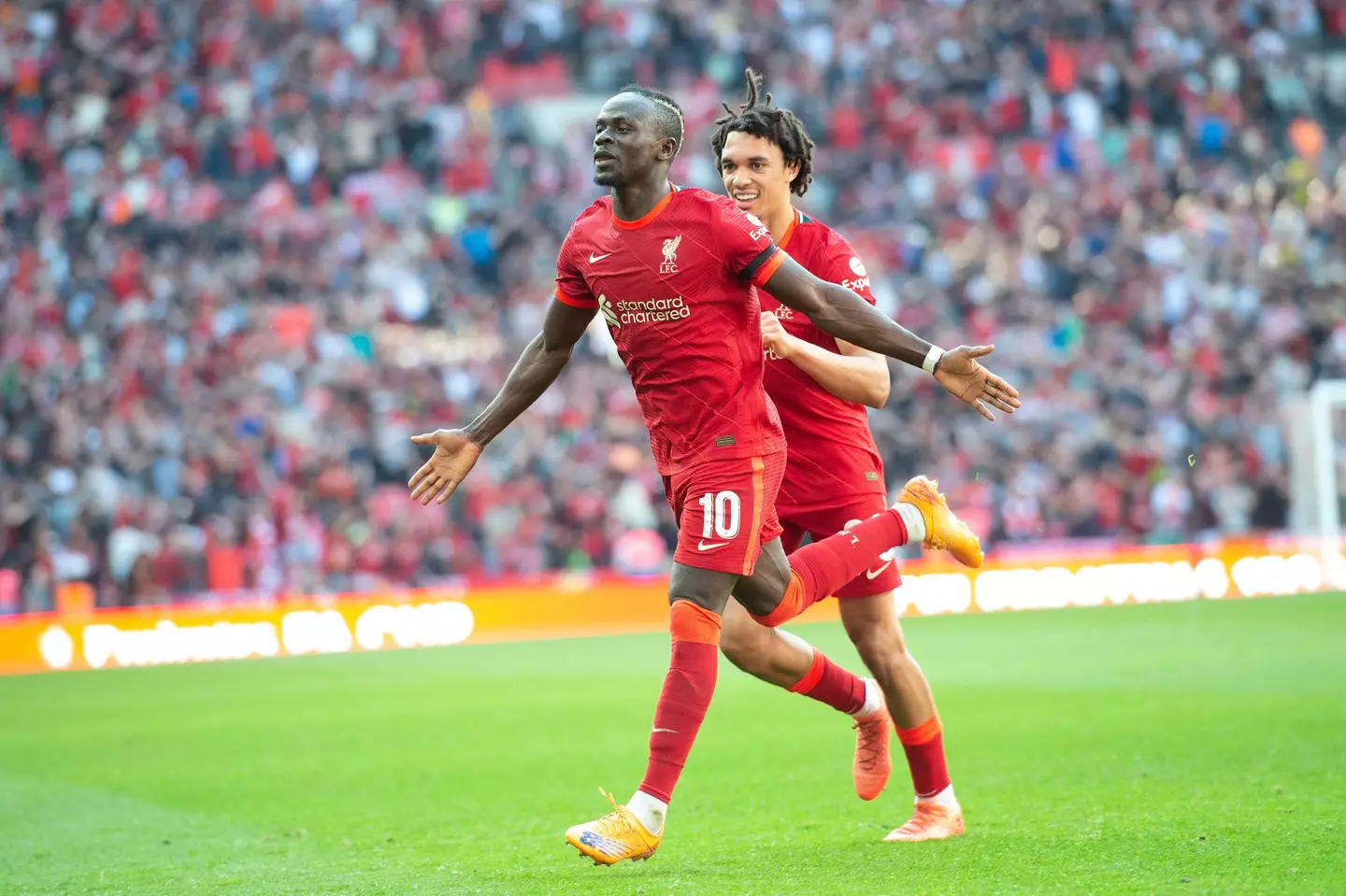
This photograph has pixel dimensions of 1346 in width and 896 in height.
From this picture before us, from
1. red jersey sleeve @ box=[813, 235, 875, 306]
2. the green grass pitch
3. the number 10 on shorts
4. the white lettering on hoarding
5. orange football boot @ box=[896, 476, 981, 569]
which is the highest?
red jersey sleeve @ box=[813, 235, 875, 306]

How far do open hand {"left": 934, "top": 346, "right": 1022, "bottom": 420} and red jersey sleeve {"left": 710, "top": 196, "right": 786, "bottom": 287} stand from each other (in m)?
0.61

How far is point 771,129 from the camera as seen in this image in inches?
250

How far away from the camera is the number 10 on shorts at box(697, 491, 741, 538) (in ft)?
17.9

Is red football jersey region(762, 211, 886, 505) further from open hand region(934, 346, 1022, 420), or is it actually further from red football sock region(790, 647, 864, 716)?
open hand region(934, 346, 1022, 420)

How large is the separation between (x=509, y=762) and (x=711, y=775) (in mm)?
1347

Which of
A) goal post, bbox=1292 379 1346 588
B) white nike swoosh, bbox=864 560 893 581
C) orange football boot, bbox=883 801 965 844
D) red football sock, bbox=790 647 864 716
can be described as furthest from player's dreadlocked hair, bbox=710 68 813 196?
goal post, bbox=1292 379 1346 588

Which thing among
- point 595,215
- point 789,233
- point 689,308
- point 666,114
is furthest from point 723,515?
point 789,233

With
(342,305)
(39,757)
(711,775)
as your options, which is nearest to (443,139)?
(342,305)

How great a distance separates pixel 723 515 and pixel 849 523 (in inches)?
36.3

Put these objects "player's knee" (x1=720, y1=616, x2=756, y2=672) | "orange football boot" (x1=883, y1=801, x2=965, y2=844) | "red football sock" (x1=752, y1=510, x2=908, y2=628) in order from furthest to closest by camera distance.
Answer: "player's knee" (x1=720, y1=616, x2=756, y2=672) → "orange football boot" (x1=883, y1=801, x2=965, y2=844) → "red football sock" (x1=752, y1=510, x2=908, y2=628)

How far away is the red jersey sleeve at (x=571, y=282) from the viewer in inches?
223

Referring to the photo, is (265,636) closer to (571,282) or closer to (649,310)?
(571,282)

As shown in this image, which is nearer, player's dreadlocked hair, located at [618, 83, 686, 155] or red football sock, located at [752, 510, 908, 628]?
player's dreadlocked hair, located at [618, 83, 686, 155]

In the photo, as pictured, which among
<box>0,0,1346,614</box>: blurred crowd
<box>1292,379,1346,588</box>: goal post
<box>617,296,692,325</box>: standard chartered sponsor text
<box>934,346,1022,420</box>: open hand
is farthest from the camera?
<box>1292,379,1346,588</box>: goal post
